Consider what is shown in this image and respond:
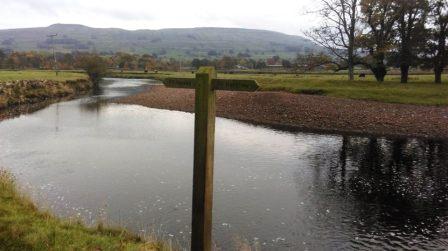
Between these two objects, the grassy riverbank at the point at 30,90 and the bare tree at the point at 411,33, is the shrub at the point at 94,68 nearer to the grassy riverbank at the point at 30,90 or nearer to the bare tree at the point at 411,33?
the grassy riverbank at the point at 30,90

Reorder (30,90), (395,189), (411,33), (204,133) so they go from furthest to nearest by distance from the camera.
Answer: (30,90), (411,33), (395,189), (204,133)

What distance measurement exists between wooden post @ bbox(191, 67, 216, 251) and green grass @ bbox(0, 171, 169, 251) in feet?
5.90

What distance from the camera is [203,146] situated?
899 centimetres

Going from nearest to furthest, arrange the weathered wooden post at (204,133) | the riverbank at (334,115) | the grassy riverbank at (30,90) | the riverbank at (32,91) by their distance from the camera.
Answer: the weathered wooden post at (204,133), the riverbank at (334,115), the riverbank at (32,91), the grassy riverbank at (30,90)

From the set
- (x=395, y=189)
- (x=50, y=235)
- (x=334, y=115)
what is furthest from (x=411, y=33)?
(x=50, y=235)

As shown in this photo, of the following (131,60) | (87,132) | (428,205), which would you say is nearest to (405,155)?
(428,205)

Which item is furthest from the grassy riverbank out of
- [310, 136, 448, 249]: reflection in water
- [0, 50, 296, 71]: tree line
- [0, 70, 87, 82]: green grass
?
[0, 50, 296, 71]: tree line

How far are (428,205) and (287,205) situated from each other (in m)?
5.85

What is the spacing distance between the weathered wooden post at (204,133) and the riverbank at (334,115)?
27.3m

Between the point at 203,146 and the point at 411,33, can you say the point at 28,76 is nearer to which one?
the point at 411,33

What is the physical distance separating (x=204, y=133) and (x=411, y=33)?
52.1 m

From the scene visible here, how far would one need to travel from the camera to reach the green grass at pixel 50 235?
30.7 feet

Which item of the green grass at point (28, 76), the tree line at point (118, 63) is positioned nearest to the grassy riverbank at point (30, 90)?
the green grass at point (28, 76)

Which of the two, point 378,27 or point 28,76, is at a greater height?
point 378,27
